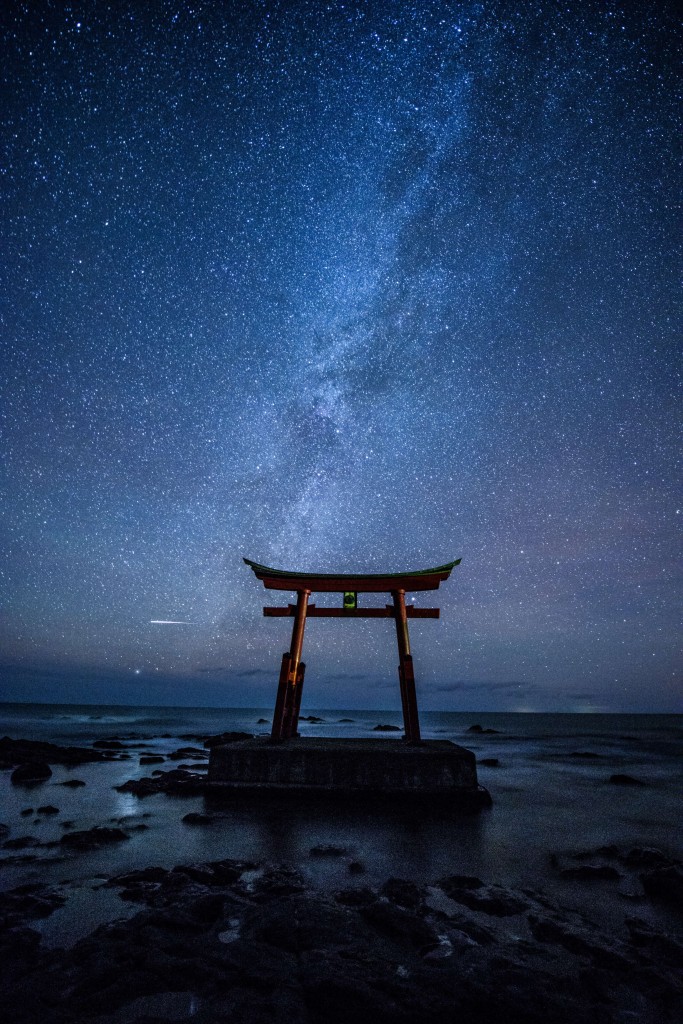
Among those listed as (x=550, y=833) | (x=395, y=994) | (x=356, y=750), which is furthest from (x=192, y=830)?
(x=550, y=833)

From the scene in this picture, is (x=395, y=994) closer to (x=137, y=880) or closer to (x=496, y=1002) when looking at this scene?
(x=496, y=1002)

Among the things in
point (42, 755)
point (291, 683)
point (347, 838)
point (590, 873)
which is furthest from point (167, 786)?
point (42, 755)

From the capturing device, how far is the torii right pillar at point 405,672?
1154 cm

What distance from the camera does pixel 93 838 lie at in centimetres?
813

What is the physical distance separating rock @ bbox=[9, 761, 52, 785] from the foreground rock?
35.6ft

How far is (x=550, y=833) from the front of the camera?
9.43 meters

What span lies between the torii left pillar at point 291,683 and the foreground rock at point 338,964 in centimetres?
635

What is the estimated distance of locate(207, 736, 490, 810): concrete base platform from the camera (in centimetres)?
1000

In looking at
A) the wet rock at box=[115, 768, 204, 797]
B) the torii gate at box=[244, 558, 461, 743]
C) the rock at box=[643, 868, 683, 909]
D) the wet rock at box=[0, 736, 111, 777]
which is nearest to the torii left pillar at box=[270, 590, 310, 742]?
the torii gate at box=[244, 558, 461, 743]

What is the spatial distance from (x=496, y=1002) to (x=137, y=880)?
15.3ft

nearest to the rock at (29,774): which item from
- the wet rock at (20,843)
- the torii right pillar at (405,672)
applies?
the wet rock at (20,843)

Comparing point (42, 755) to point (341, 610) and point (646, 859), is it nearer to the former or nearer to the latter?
point (341, 610)

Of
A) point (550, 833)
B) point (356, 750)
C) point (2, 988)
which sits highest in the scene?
point (356, 750)

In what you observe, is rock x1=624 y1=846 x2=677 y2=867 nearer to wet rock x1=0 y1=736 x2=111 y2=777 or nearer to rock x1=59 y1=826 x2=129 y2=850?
rock x1=59 y1=826 x2=129 y2=850
